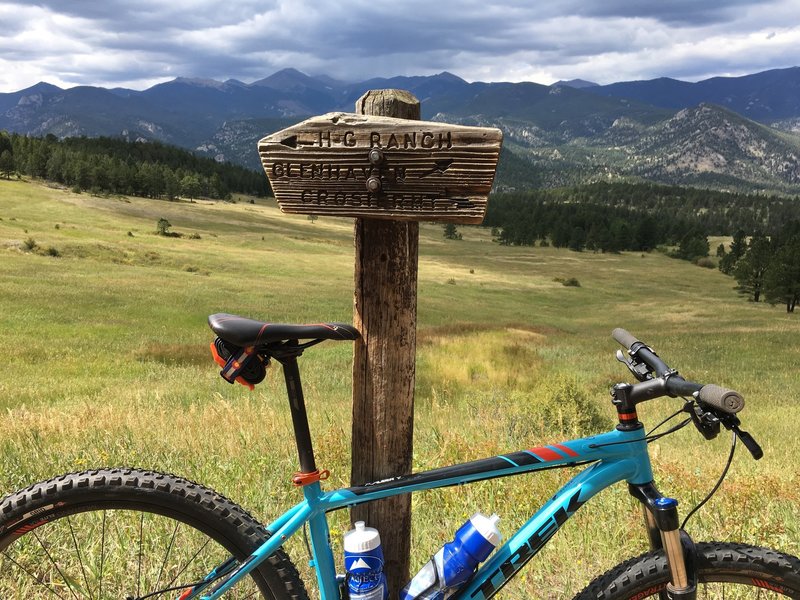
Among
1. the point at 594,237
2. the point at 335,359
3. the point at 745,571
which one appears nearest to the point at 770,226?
the point at 594,237

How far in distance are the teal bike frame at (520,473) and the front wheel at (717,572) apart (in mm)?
320

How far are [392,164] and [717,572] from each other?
2.25 metres

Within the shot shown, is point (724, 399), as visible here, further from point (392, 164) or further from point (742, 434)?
point (392, 164)

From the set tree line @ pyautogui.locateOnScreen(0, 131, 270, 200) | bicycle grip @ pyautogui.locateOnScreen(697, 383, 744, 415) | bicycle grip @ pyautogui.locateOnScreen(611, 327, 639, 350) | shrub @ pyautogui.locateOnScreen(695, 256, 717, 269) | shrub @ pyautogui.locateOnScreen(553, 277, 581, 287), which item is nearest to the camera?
bicycle grip @ pyautogui.locateOnScreen(697, 383, 744, 415)

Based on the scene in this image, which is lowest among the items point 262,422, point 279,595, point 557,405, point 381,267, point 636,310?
point 636,310

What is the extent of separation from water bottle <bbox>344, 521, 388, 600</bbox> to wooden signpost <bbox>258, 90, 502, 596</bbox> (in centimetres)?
53

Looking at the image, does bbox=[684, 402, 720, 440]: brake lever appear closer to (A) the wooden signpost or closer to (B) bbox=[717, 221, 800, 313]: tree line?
(A) the wooden signpost

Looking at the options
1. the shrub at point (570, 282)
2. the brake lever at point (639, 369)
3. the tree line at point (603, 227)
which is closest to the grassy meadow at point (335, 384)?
the brake lever at point (639, 369)

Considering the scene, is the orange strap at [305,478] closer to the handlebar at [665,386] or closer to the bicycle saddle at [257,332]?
the bicycle saddle at [257,332]

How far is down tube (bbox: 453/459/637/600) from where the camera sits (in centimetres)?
235

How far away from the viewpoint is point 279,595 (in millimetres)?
2490

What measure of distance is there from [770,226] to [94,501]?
689 ft

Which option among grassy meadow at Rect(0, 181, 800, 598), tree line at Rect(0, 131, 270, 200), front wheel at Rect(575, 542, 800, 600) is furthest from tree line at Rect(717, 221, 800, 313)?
tree line at Rect(0, 131, 270, 200)

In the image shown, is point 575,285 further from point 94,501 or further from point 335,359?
point 94,501
